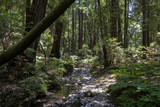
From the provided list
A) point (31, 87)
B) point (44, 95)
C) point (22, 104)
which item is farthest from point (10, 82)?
point (44, 95)

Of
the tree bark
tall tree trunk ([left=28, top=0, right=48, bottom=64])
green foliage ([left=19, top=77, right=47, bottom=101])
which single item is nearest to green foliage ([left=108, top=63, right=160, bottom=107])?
the tree bark

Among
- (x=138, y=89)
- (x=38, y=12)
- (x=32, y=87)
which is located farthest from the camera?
(x=38, y=12)

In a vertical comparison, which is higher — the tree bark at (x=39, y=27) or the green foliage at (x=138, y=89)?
the tree bark at (x=39, y=27)

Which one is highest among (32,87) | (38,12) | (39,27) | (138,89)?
(38,12)

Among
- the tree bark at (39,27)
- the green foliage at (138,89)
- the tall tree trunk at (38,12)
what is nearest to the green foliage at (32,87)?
the tall tree trunk at (38,12)

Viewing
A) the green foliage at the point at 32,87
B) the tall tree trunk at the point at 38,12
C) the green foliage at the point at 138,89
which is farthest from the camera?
the tall tree trunk at the point at 38,12

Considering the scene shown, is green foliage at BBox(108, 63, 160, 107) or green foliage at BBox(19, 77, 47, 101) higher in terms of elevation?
green foliage at BBox(108, 63, 160, 107)

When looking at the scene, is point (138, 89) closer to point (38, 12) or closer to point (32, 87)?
point (32, 87)

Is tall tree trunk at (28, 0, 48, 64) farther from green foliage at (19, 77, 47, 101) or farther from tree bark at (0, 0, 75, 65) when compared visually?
tree bark at (0, 0, 75, 65)

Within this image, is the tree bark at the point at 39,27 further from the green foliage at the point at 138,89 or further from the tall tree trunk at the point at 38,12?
the tall tree trunk at the point at 38,12

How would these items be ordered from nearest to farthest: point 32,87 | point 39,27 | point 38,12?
point 39,27 → point 32,87 → point 38,12

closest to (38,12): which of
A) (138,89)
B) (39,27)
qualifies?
(39,27)

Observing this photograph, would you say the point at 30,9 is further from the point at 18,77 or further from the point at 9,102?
the point at 9,102

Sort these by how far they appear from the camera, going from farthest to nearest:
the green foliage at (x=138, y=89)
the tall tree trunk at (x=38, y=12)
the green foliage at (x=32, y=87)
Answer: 1. the tall tree trunk at (x=38, y=12)
2. the green foliage at (x=32, y=87)
3. the green foliage at (x=138, y=89)
